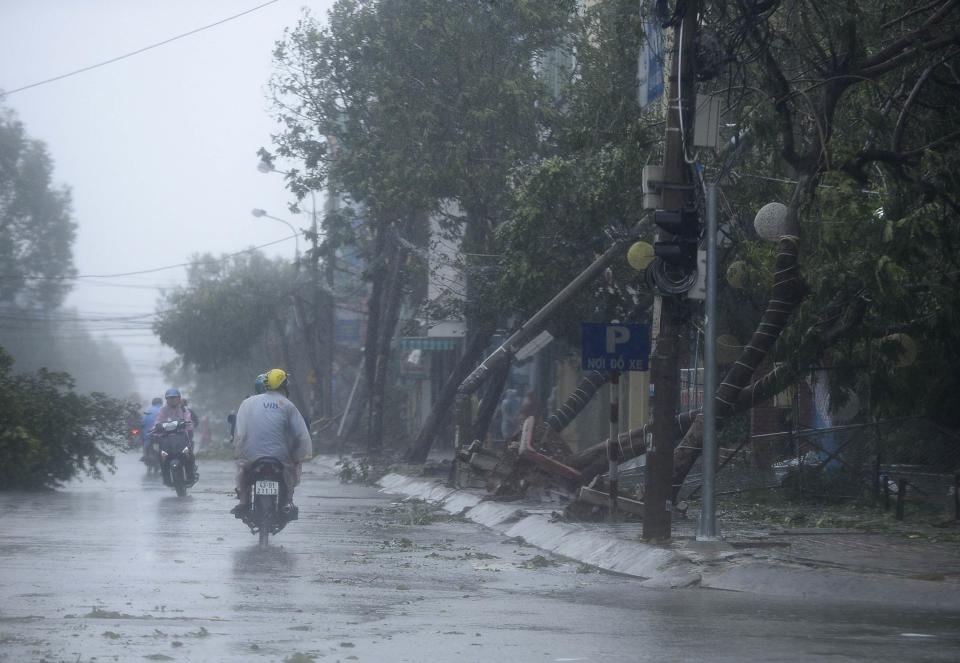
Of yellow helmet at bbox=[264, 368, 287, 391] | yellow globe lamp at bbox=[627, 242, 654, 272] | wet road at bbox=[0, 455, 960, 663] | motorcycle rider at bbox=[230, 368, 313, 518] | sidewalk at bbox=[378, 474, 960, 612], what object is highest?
yellow globe lamp at bbox=[627, 242, 654, 272]

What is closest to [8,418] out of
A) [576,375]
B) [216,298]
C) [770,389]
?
[770,389]

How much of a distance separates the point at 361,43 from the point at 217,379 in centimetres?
5923

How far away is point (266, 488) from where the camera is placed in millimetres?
14141

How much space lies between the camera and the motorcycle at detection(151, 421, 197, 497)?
73.5 feet

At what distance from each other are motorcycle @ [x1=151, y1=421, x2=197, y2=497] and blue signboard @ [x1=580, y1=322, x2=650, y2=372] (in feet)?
30.2

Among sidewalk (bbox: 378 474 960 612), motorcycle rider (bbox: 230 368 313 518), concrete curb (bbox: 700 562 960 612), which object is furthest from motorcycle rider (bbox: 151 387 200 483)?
concrete curb (bbox: 700 562 960 612)

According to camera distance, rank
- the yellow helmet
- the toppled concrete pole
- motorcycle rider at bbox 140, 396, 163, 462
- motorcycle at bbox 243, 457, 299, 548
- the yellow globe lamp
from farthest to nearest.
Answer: motorcycle rider at bbox 140, 396, 163, 462 → the toppled concrete pole → the yellow helmet → the yellow globe lamp → motorcycle at bbox 243, 457, 299, 548

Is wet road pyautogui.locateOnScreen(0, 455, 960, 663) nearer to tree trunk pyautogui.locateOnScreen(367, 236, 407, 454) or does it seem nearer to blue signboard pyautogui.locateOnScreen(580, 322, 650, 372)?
blue signboard pyautogui.locateOnScreen(580, 322, 650, 372)

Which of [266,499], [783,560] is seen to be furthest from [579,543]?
[266,499]

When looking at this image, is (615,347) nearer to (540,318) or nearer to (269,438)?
(269,438)

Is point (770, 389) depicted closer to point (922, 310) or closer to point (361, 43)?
point (922, 310)

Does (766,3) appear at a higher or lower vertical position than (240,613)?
higher

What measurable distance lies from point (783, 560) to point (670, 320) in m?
2.82

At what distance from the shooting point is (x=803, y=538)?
1426 cm
